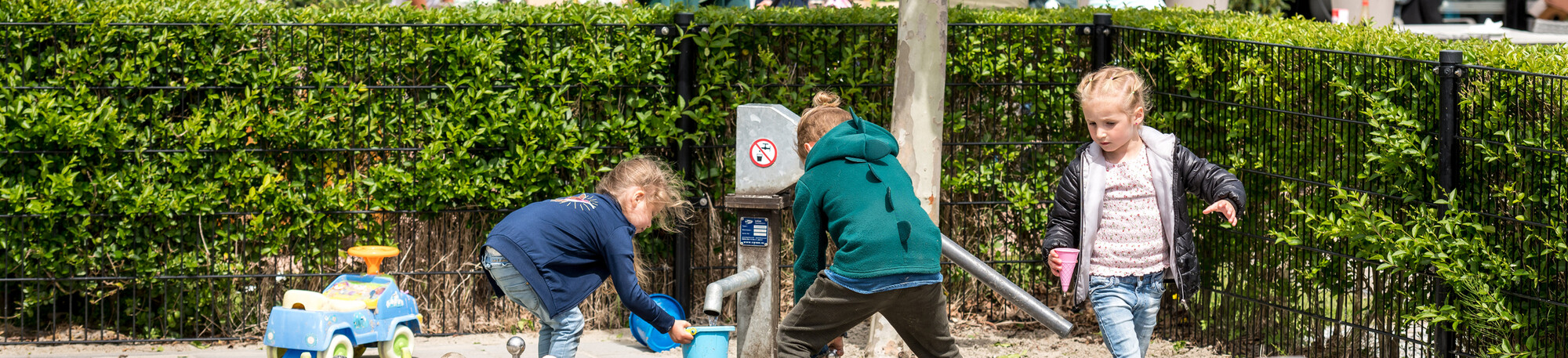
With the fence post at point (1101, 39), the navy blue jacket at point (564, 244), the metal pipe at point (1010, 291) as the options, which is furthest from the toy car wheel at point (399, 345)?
the fence post at point (1101, 39)

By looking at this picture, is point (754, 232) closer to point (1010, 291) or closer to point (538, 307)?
point (538, 307)

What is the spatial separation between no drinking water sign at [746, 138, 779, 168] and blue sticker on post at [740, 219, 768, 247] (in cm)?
22

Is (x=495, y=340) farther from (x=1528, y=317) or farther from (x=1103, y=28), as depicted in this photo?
(x=1528, y=317)

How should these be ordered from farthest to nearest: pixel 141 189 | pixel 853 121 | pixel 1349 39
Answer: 1. pixel 141 189
2. pixel 1349 39
3. pixel 853 121

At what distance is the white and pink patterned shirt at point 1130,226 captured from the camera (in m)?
4.17

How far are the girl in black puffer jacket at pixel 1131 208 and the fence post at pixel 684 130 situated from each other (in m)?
1.78

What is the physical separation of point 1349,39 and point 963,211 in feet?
5.79

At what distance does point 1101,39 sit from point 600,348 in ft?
8.05

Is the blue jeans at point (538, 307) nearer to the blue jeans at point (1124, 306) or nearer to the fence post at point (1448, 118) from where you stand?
the blue jeans at point (1124, 306)

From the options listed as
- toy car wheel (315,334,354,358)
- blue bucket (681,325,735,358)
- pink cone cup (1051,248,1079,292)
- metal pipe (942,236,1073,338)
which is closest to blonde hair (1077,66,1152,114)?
pink cone cup (1051,248,1079,292)

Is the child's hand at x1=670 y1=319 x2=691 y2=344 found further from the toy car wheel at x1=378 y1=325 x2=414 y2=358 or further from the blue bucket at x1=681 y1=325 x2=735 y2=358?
the toy car wheel at x1=378 y1=325 x2=414 y2=358

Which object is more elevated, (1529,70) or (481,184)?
(1529,70)

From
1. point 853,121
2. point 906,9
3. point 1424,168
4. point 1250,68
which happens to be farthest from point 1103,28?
point 853,121

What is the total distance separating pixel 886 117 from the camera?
567 cm
